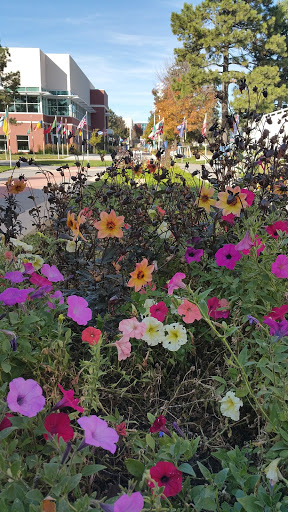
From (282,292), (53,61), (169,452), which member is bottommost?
(169,452)

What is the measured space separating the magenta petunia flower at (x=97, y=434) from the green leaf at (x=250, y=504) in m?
0.35

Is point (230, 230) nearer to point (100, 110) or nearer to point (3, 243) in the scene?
point (3, 243)

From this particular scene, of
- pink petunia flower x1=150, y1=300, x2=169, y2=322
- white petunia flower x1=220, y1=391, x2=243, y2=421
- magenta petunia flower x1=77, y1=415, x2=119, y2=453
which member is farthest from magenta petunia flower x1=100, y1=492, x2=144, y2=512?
pink petunia flower x1=150, y1=300, x2=169, y2=322

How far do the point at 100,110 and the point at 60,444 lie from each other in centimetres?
7006

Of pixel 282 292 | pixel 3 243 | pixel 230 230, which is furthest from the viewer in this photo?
pixel 3 243

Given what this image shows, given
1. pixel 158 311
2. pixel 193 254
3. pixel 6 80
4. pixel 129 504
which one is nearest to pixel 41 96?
pixel 6 80

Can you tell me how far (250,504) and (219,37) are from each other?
2400 cm

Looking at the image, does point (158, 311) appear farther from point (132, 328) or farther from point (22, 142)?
point (22, 142)

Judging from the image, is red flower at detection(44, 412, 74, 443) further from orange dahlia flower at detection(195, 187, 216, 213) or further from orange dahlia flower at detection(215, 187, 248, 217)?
orange dahlia flower at detection(195, 187, 216, 213)

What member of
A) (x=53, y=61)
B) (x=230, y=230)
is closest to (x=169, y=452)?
(x=230, y=230)

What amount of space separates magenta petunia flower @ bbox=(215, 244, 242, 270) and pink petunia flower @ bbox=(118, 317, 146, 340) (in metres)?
0.56

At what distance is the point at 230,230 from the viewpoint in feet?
7.95

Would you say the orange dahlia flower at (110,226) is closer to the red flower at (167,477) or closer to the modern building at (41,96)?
the red flower at (167,477)

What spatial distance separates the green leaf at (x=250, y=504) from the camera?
95 cm
